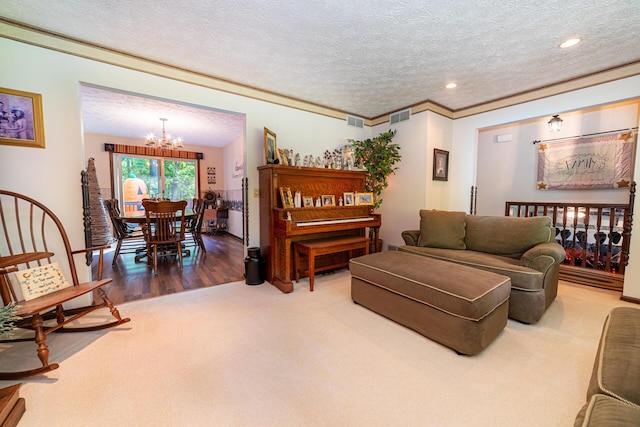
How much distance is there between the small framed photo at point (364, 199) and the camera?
3.99m

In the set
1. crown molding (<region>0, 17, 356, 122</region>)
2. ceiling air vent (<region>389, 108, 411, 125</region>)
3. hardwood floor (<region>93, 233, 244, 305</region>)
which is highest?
crown molding (<region>0, 17, 356, 122</region>)

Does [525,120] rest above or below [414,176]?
above

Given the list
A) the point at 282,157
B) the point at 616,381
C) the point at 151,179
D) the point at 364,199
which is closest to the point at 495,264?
the point at 616,381

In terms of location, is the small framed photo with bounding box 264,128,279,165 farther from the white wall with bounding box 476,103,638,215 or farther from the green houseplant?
the white wall with bounding box 476,103,638,215

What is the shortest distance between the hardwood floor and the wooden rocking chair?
0.60 metres

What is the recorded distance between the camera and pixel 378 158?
14.2 ft

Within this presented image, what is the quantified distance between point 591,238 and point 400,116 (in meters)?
3.67

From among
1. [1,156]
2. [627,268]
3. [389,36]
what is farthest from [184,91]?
[627,268]

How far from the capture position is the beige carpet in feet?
4.45

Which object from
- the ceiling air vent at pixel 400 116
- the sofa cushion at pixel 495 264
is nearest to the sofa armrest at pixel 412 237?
the sofa cushion at pixel 495 264

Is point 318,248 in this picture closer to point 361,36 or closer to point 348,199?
point 348,199

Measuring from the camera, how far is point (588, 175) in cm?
401

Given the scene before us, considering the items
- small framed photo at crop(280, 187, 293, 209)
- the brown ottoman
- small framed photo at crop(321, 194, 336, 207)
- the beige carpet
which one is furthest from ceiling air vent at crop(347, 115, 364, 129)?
the beige carpet

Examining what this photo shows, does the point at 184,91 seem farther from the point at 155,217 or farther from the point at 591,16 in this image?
the point at 591,16
